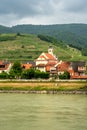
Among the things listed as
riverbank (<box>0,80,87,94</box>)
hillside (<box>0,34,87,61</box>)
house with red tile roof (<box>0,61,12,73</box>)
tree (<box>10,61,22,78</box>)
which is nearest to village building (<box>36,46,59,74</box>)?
house with red tile roof (<box>0,61,12,73</box>)

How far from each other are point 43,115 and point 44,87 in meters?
33.8

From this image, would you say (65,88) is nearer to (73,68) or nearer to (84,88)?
(84,88)

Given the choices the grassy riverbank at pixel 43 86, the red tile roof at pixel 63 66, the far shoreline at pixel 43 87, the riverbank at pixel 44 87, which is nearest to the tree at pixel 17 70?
the red tile roof at pixel 63 66

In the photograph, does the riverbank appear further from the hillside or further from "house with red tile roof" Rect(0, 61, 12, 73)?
the hillside

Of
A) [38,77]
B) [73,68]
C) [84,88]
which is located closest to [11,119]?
[84,88]

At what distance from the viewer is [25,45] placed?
629 feet

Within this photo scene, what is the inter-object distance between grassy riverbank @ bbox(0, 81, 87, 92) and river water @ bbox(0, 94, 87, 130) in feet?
58.9

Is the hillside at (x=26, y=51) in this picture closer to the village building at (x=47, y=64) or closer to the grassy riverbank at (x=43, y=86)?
the village building at (x=47, y=64)

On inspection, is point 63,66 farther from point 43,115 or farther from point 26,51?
point 26,51

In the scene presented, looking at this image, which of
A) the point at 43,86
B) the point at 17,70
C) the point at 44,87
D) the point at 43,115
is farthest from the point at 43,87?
the point at 43,115

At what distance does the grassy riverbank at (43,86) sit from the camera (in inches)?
3019

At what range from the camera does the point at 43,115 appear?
146 ft

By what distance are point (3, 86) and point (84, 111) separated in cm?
3435

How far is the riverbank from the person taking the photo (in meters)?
75.4
